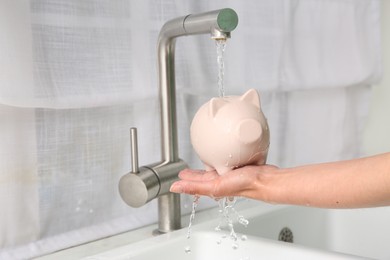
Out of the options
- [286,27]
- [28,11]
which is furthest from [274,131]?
[28,11]

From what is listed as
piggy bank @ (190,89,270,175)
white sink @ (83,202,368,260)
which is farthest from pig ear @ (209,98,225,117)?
white sink @ (83,202,368,260)

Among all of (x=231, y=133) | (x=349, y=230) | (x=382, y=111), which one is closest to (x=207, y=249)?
(x=231, y=133)

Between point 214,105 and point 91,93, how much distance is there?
29cm

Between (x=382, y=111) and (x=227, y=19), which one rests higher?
(x=227, y=19)

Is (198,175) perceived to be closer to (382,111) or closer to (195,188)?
(195,188)

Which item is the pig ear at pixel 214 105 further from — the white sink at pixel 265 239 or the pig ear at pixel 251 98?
the white sink at pixel 265 239

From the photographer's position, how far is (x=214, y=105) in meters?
0.66

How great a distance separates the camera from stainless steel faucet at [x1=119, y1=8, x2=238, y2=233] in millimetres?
825

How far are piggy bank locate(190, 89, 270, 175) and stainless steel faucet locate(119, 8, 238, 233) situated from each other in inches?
5.7

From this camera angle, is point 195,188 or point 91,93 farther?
point 91,93

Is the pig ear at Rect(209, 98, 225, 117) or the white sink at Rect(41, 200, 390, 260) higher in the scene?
the pig ear at Rect(209, 98, 225, 117)

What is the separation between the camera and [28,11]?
81cm

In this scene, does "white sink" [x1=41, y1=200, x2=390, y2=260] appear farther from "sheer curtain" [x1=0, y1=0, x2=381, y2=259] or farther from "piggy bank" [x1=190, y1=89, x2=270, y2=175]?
"piggy bank" [x1=190, y1=89, x2=270, y2=175]

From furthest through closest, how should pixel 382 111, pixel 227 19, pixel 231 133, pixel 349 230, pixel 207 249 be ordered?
pixel 382 111, pixel 349 230, pixel 207 249, pixel 227 19, pixel 231 133
